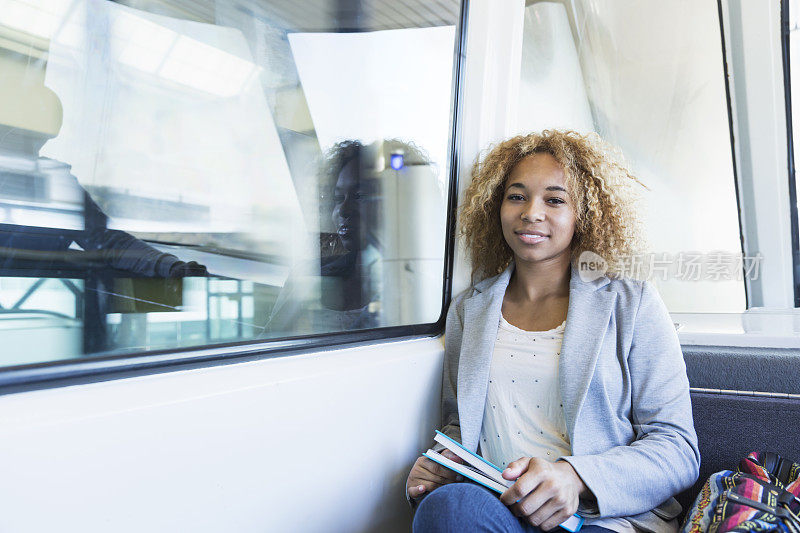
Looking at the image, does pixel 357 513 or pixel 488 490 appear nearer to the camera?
pixel 488 490

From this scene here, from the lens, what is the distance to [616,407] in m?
1.27

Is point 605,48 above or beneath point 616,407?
above

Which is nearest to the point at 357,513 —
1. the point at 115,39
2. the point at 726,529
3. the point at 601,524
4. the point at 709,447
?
the point at 601,524

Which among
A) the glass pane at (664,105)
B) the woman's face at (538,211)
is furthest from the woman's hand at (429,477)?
the glass pane at (664,105)

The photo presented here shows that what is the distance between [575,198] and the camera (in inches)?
59.1

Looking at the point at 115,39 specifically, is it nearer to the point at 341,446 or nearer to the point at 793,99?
the point at 341,446

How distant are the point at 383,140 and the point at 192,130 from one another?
64 cm

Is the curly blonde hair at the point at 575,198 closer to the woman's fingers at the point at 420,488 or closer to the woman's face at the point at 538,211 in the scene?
the woman's face at the point at 538,211

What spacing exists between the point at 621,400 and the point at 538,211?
0.51 metres

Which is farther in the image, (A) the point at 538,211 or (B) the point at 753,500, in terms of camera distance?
(A) the point at 538,211

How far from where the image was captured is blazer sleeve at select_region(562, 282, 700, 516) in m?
1.13

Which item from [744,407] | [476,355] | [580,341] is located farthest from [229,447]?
[744,407]

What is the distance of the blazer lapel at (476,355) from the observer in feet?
4.55

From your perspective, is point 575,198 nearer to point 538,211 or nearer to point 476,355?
point 538,211
